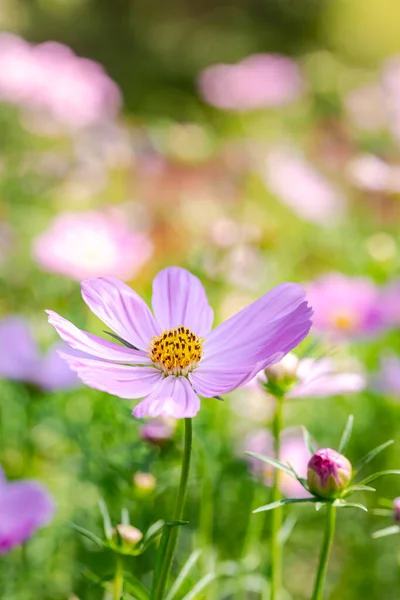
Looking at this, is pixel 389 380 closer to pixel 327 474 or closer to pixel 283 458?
pixel 283 458

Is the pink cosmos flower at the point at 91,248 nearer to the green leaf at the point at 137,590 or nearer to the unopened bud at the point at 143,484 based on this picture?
the unopened bud at the point at 143,484

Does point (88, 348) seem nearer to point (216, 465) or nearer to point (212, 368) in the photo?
point (212, 368)

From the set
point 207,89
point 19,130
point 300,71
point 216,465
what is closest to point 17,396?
point 216,465

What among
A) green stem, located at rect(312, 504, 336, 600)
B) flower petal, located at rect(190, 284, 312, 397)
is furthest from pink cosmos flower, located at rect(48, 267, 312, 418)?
green stem, located at rect(312, 504, 336, 600)

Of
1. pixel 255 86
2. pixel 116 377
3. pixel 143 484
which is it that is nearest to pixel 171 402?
pixel 116 377

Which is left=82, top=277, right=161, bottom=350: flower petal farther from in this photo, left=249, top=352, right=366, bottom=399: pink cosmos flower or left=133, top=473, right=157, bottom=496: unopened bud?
left=133, top=473, right=157, bottom=496: unopened bud

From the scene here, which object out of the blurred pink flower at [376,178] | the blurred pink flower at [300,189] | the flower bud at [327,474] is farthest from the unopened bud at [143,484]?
the blurred pink flower at [300,189]
